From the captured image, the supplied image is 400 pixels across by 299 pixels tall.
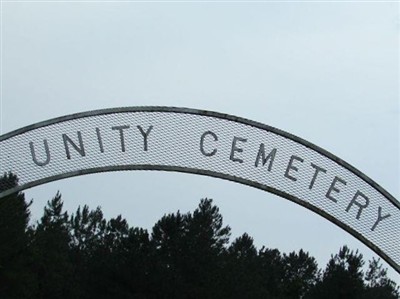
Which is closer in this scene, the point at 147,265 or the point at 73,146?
the point at 73,146

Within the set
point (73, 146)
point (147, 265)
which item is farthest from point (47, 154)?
point (147, 265)

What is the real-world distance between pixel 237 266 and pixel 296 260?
30331mm

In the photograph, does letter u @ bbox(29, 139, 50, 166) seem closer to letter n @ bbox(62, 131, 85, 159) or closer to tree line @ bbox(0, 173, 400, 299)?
letter n @ bbox(62, 131, 85, 159)

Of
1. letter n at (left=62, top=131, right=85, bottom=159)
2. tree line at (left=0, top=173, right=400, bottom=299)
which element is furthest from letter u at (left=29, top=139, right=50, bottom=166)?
tree line at (left=0, top=173, right=400, bottom=299)

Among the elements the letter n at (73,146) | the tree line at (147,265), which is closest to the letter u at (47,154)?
the letter n at (73,146)

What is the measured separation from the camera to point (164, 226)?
2231 inches

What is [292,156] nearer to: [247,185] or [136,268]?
[247,185]

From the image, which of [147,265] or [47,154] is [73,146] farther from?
[147,265]

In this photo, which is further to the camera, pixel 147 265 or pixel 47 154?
pixel 147 265

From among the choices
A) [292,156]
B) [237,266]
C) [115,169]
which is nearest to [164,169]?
[115,169]

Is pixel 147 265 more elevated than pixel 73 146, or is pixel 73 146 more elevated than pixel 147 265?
pixel 147 265

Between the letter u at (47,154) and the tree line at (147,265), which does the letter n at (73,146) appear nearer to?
the letter u at (47,154)

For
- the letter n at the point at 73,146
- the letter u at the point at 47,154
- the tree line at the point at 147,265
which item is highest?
the tree line at the point at 147,265

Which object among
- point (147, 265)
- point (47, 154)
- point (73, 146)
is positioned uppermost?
point (147, 265)
